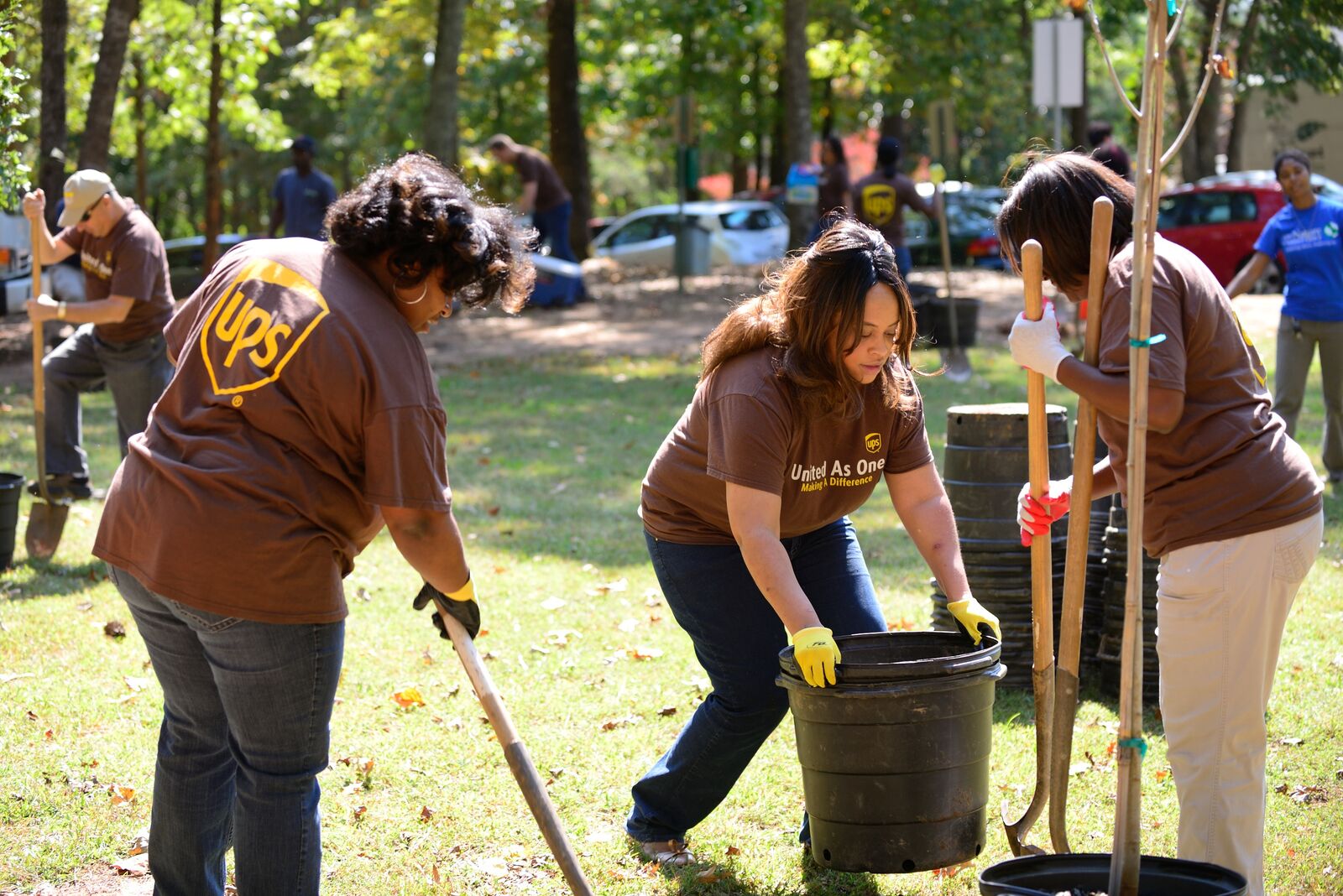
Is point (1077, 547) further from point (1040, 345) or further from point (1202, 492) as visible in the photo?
point (1040, 345)

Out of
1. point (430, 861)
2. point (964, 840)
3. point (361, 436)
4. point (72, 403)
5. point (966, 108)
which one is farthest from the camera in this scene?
point (966, 108)

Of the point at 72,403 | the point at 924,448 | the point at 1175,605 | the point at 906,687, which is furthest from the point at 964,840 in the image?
the point at 72,403

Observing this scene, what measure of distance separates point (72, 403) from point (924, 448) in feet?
17.1

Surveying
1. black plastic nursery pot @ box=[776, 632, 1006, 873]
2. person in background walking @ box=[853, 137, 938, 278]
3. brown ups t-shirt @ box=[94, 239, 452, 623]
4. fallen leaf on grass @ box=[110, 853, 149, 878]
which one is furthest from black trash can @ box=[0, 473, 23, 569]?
person in background walking @ box=[853, 137, 938, 278]

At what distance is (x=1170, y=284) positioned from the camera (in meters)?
2.75

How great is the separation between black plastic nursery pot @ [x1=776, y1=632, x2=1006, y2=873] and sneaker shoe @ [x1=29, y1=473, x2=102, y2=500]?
16.6 feet

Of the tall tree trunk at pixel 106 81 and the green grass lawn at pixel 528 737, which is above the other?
the tall tree trunk at pixel 106 81

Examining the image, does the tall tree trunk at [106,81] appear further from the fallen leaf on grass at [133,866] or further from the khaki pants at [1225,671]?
the khaki pants at [1225,671]

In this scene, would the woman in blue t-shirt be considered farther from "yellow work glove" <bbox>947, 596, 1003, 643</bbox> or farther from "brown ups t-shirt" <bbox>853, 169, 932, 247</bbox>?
"yellow work glove" <bbox>947, 596, 1003, 643</bbox>

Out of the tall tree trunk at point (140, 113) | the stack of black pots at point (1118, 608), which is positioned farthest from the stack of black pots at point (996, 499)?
the tall tree trunk at point (140, 113)

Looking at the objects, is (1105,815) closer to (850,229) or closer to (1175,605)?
(1175,605)

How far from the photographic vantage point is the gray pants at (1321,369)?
26.9 ft

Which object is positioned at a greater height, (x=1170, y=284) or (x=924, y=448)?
(x=1170, y=284)

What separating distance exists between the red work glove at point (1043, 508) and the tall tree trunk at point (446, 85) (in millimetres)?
14049
